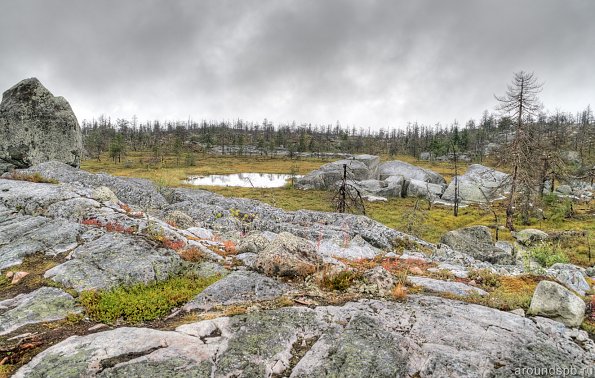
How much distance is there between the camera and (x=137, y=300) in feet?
26.7

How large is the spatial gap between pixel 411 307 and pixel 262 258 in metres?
4.68

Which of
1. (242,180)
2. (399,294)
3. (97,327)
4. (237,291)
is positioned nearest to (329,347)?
(399,294)

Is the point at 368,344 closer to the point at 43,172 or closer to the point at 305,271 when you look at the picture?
the point at 305,271

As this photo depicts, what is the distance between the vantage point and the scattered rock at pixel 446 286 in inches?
363

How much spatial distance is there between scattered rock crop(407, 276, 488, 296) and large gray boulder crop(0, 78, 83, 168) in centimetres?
3223

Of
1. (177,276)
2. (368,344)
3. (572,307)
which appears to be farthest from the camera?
(177,276)

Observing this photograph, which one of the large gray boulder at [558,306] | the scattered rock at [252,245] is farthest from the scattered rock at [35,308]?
the large gray boulder at [558,306]

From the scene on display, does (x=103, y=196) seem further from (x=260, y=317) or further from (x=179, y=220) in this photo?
(x=260, y=317)

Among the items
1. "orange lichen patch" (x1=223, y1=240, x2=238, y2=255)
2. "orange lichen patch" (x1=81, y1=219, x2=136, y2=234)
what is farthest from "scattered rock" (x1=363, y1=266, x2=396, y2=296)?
"orange lichen patch" (x1=81, y1=219, x2=136, y2=234)

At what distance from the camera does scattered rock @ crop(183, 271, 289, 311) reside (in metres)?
8.27

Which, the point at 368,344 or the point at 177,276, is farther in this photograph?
the point at 177,276

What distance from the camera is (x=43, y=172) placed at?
25.6 m

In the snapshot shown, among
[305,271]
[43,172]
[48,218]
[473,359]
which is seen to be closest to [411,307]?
[473,359]

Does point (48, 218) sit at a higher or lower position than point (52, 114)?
lower
